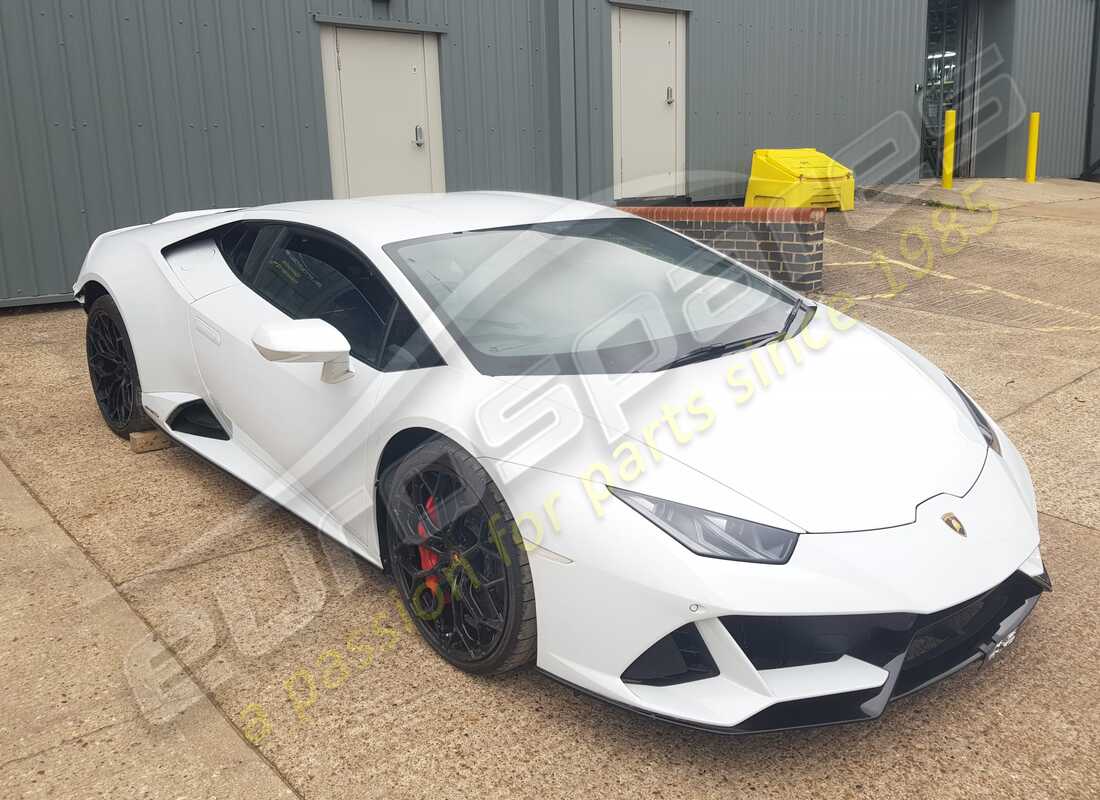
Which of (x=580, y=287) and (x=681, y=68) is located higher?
(x=681, y=68)

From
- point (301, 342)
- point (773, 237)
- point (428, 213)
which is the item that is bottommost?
point (773, 237)

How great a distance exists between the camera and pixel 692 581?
2.06 metres

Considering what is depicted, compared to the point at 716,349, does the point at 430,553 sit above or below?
below

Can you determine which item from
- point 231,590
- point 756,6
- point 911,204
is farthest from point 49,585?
point 911,204

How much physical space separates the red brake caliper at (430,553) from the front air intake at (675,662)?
683 mm

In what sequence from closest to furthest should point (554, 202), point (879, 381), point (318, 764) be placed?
point (318, 764) < point (879, 381) < point (554, 202)

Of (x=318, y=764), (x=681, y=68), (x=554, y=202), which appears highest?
(x=681, y=68)

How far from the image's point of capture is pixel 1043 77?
53.4 feet

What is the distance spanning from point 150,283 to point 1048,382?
4.46m

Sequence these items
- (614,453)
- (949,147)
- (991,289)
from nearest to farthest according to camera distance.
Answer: (614,453), (991,289), (949,147)

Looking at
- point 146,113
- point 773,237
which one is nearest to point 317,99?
point 146,113

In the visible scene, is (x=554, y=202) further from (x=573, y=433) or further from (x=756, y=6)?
(x=756, y=6)

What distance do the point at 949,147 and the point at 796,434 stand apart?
1454 cm

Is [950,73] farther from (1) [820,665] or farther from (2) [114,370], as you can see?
(1) [820,665]
